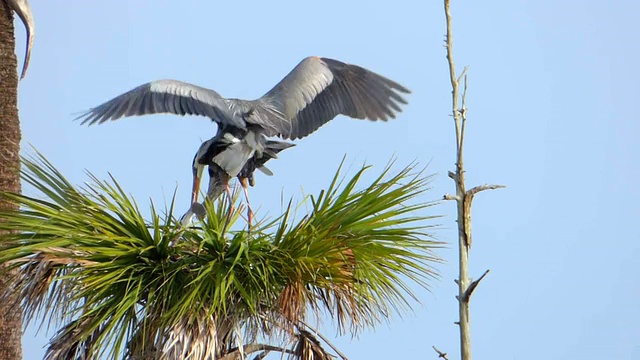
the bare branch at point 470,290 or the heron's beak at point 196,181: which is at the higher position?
the heron's beak at point 196,181

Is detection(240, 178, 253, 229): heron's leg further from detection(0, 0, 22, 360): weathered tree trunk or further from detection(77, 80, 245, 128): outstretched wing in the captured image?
detection(0, 0, 22, 360): weathered tree trunk

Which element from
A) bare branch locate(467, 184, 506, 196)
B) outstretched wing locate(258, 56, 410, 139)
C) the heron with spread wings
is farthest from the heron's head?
bare branch locate(467, 184, 506, 196)

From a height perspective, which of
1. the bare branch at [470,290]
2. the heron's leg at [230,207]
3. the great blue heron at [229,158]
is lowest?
the bare branch at [470,290]

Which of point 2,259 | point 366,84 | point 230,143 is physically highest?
point 366,84

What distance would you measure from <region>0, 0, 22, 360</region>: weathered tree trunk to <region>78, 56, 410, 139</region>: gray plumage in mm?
2022

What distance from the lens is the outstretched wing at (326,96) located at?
9047 millimetres

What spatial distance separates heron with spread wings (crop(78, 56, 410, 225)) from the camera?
8.35 meters

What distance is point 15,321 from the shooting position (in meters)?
10.2

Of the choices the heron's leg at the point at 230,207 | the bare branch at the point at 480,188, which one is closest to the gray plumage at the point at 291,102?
the heron's leg at the point at 230,207

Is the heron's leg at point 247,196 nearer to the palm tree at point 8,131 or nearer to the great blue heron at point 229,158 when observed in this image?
the great blue heron at point 229,158

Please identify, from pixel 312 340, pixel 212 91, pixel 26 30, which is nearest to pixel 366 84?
pixel 212 91

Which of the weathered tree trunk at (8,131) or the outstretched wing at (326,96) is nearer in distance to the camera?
the outstretched wing at (326,96)

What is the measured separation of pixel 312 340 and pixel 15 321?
334 centimetres

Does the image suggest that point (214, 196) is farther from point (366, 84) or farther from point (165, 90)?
point (366, 84)
